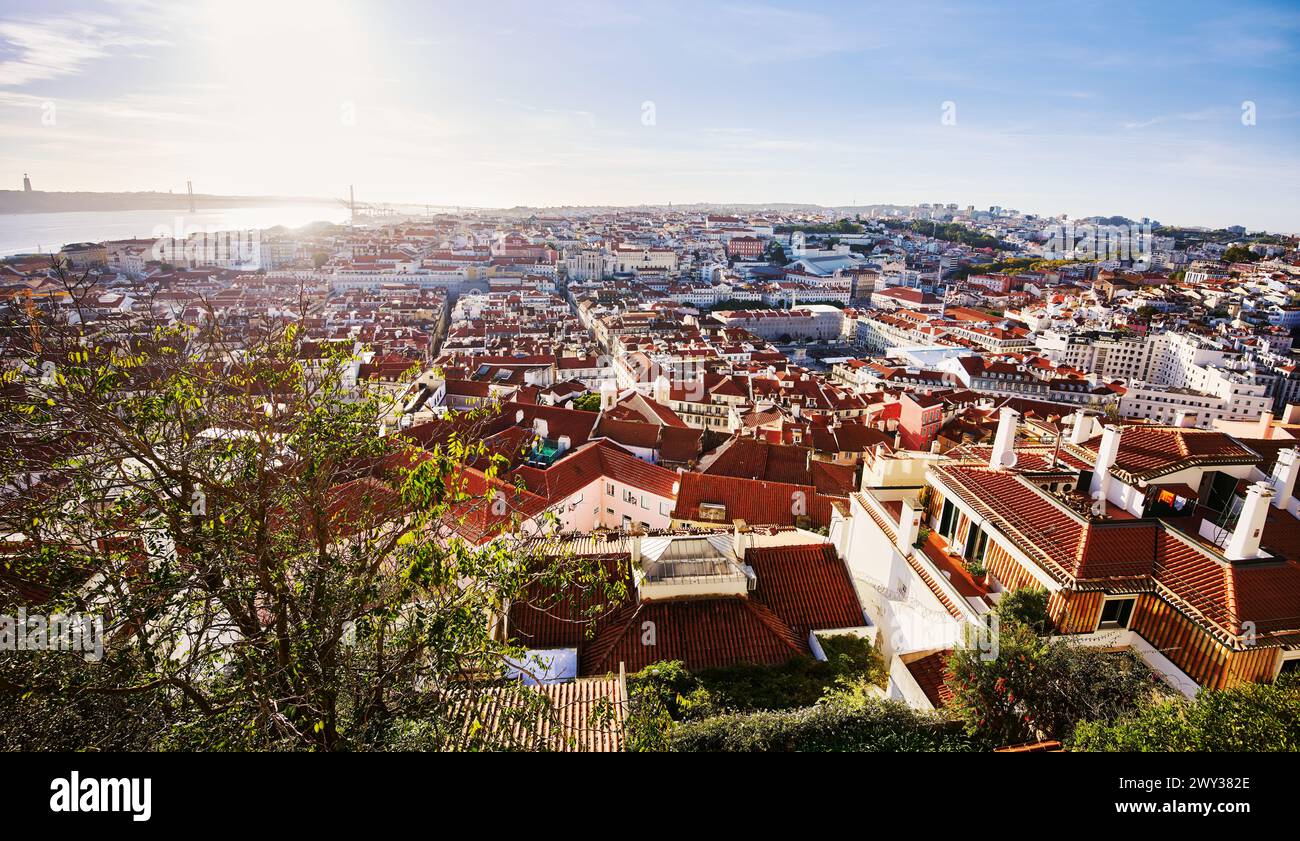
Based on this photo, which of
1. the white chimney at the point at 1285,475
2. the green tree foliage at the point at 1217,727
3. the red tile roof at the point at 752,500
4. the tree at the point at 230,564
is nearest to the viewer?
the tree at the point at 230,564

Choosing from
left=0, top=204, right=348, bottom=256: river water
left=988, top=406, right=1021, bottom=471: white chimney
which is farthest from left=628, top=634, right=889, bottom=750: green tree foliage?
left=0, top=204, right=348, bottom=256: river water

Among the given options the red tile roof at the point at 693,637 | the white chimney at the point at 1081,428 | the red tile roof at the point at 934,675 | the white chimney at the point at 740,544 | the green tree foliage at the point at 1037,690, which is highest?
the white chimney at the point at 1081,428

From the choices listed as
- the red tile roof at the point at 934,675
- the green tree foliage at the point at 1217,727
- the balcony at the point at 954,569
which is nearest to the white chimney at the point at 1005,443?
the balcony at the point at 954,569

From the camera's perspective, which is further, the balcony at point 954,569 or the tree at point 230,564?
the balcony at point 954,569

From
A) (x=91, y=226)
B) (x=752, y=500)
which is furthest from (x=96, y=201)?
(x=752, y=500)

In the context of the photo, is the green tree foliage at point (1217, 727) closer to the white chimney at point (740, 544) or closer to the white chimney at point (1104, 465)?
the white chimney at point (1104, 465)

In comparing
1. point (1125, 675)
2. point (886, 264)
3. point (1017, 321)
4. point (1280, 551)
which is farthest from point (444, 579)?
point (886, 264)
